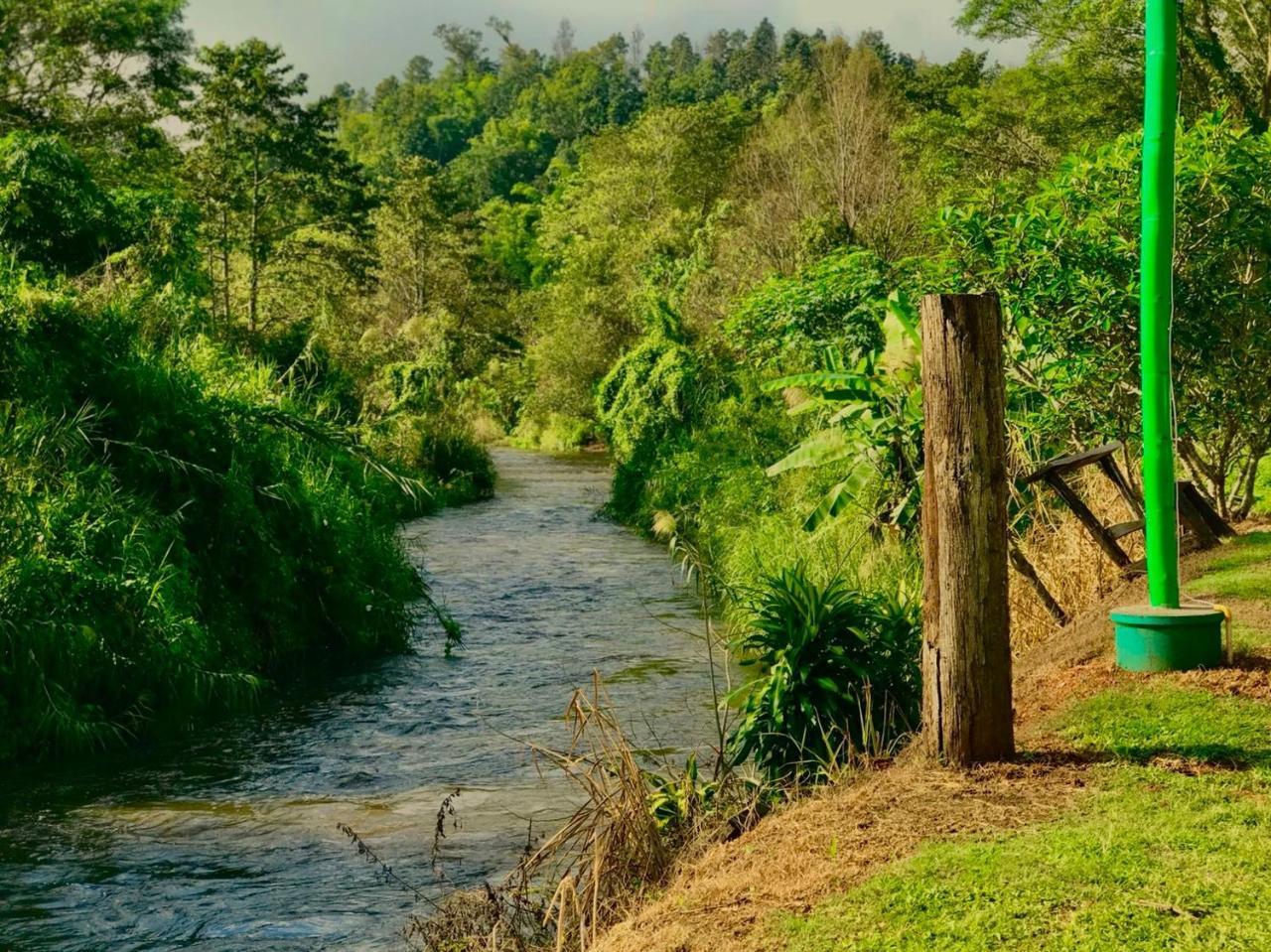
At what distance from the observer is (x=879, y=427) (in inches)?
502

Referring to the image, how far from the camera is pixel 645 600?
Answer: 17.4 meters

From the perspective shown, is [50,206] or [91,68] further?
[91,68]

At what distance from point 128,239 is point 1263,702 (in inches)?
696

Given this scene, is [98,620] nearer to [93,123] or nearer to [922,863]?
[922,863]

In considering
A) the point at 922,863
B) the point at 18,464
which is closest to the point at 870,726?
the point at 922,863

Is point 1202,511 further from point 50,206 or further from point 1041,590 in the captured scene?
point 50,206

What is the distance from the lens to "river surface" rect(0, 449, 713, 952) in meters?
7.23

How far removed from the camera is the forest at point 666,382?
1038cm

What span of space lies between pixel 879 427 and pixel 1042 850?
7.63 metres

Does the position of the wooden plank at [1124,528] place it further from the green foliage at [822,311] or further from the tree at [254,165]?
the tree at [254,165]

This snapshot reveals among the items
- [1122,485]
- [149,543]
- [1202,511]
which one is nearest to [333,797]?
[149,543]

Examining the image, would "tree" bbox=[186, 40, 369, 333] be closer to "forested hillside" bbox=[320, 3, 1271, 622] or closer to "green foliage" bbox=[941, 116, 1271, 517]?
"forested hillside" bbox=[320, 3, 1271, 622]

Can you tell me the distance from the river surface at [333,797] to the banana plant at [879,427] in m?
2.25

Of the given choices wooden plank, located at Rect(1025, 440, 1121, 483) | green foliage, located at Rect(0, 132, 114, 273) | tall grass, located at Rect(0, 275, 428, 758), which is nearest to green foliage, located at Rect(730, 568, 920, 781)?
wooden plank, located at Rect(1025, 440, 1121, 483)
